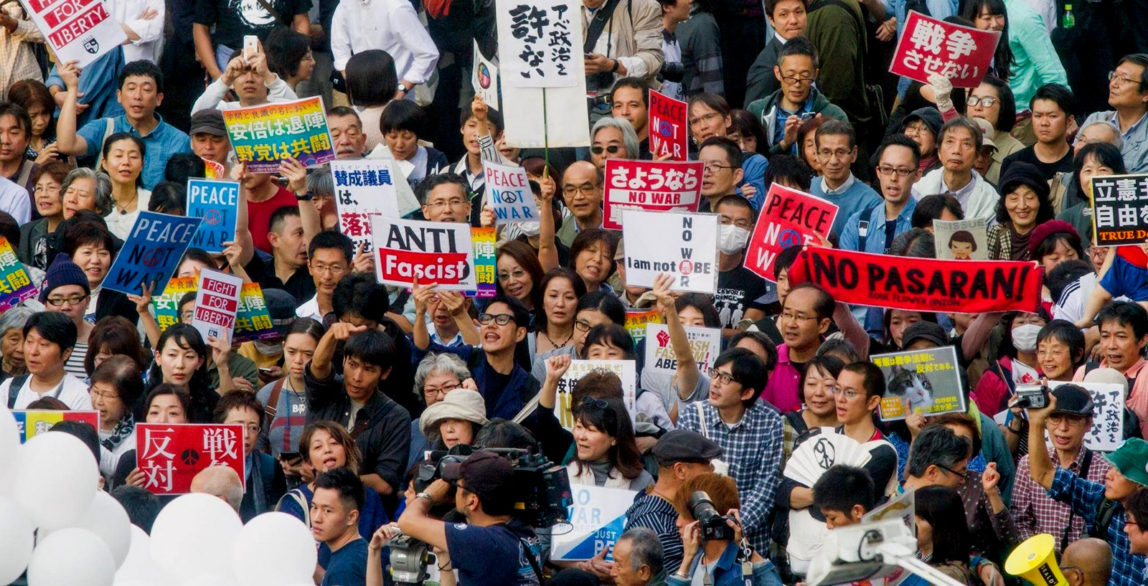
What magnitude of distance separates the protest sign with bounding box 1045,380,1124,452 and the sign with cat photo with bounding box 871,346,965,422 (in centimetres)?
59

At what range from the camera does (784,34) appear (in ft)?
48.5

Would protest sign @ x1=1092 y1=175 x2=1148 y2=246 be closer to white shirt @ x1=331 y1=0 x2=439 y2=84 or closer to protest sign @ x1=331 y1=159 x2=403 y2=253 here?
protest sign @ x1=331 y1=159 x2=403 y2=253

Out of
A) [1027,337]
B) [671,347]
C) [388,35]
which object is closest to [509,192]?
[671,347]

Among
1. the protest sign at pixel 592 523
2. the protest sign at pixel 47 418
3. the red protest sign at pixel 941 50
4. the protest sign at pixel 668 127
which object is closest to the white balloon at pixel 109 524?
the protest sign at pixel 592 523

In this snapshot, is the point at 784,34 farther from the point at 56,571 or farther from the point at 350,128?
the point at 56,571

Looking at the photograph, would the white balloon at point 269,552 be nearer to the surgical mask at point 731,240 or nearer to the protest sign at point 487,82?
the surgical mask at point 731,240

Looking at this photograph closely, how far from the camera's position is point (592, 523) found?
923 cm

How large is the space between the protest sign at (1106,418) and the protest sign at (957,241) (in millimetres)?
1796

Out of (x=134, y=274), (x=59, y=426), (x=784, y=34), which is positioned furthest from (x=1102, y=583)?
(x=784, y=34)

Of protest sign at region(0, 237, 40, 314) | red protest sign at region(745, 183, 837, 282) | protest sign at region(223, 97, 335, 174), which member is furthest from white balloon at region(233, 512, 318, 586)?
protest sign at region(223, 97, 335, 174)

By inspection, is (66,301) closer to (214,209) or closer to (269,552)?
(214,209)

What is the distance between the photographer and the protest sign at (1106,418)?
9.72 m

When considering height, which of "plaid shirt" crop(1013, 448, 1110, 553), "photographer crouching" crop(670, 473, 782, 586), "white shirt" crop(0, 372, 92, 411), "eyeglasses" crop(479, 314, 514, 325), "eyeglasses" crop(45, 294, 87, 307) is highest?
"eyeglasses" crop(45, 294, 87, 307)

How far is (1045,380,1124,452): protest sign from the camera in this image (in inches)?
383
